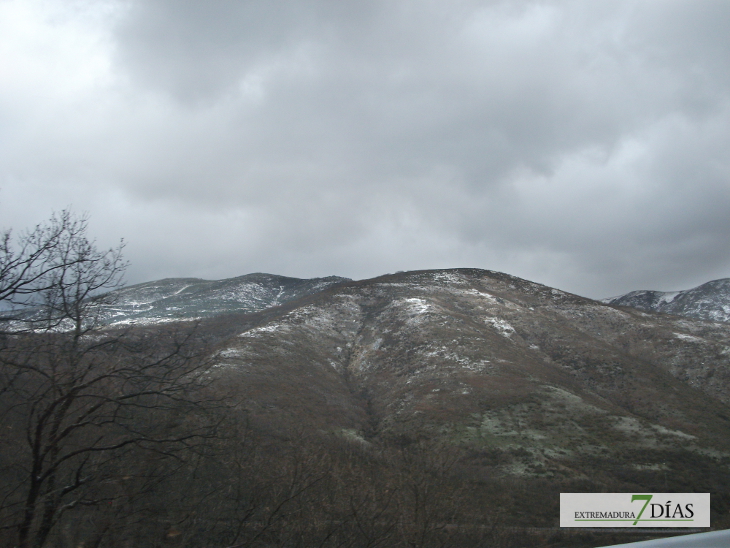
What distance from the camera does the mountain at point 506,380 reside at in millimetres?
41375

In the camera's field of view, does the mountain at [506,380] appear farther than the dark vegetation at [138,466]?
Yes

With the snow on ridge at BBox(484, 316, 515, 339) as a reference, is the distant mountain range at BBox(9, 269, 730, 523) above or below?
below

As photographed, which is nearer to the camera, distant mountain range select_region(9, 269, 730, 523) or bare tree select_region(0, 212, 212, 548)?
bare tree select_region(0, 212, 212, 548)

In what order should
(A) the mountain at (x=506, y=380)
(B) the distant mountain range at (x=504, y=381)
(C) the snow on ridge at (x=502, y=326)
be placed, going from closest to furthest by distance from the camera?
(B) the distant mountain range at (x=504, y=381) → (A) the mountain at (x=506, y=380) → (C) the snow on ridge at (x=502, y=326)

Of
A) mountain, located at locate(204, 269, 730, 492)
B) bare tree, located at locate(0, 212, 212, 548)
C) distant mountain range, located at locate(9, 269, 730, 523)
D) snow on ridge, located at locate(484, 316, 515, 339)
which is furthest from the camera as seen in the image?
snow on ridge, located at locate(484, 316, 515, 339)

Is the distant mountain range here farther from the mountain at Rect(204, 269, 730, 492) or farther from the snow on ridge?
the snow on ridge

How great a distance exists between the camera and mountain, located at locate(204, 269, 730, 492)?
4138cm

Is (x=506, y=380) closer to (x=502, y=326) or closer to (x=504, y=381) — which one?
(x=504, y=381)

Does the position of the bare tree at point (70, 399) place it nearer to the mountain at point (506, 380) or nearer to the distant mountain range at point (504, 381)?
the distant mountain range at point (504, 381)

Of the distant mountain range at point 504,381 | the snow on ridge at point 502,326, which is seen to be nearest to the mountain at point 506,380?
the distant mountain range at point 504,381

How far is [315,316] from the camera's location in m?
86.9

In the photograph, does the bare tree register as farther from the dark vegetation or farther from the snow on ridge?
the snow on ridge

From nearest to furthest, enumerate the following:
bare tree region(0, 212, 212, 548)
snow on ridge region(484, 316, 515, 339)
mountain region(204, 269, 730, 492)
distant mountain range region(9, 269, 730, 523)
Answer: bare tree region(0, 212, 212, 548) → distant mountain range region(9, 269, 730, 523) → mountain region(204, 269, 730, 492) → snow on ridge region(484, 316, 515, 339)

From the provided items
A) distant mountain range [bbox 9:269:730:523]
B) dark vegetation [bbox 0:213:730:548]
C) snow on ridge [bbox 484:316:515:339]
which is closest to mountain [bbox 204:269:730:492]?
distant mountain range [bbox 9:269:730:523]
